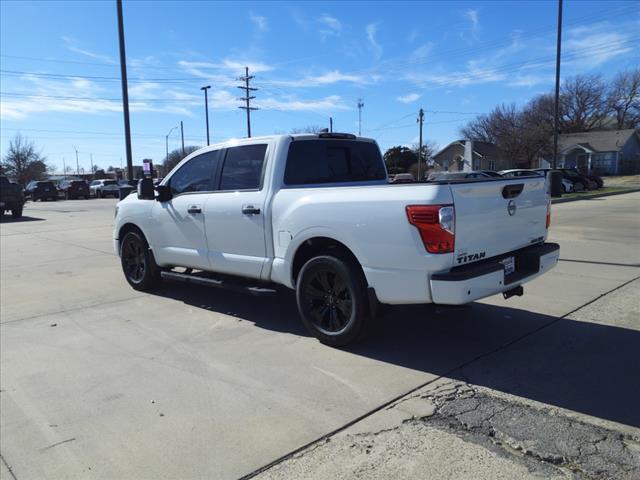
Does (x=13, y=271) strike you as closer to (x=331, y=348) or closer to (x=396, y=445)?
(x=331, y=348)

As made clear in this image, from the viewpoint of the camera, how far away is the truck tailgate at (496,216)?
4.03m

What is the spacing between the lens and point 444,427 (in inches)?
132

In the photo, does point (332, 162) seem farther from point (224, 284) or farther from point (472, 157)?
point (472, 157)

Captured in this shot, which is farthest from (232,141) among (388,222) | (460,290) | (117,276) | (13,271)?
(13,271)

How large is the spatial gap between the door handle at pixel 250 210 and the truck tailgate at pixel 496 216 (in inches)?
84.6

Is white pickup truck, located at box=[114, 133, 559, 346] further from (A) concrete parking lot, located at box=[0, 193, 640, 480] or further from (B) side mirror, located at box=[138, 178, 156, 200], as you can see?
(A) concrete parking lot, located at box=[0, 193, 640, 480]

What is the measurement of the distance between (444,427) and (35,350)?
3.94 m

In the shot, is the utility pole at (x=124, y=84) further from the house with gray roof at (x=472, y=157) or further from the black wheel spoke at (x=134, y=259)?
the house with gray roof at (x=472, y=157)

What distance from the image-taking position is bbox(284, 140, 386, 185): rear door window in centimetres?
542

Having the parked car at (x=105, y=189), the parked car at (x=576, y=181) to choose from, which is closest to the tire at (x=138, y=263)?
the parked car at (x=576, y=181)

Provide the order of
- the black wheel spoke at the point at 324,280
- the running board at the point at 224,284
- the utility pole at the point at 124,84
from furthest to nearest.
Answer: the utility pole at the point at 124,84 → the running board at the point at 224,284 → the black wheel spoke at the point at 324,280

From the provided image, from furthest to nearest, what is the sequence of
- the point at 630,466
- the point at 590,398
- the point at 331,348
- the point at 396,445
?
the point at 331,348 < the point at 590,398 < the point at 396,445 < the point at 630,466

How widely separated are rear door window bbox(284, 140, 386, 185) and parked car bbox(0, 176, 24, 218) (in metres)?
21.5

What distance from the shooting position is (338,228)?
14.7ft
